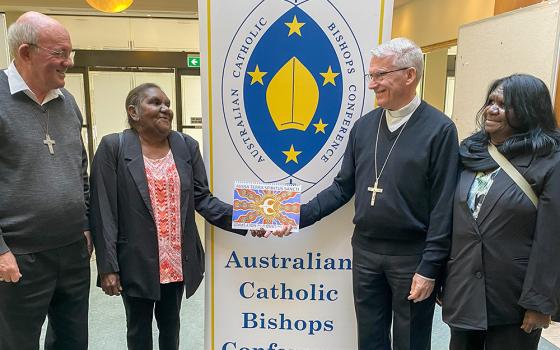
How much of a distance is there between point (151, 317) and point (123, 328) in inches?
41.2

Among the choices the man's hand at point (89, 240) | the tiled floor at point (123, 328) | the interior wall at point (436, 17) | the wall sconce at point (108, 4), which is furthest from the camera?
the interior wall at point (436, 17)

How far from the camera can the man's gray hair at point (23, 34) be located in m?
1.46

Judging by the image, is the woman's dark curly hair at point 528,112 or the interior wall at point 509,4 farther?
the interior wall at point 509,4

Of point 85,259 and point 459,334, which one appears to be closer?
point 459,334

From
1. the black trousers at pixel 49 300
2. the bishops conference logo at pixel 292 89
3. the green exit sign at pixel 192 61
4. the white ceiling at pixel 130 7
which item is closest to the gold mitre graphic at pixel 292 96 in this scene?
the bishops conference logo at pixel 292 89

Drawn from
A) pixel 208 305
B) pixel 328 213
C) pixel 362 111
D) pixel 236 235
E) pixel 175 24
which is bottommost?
pixel 208 305

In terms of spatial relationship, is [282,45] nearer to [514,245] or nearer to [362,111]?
[362,111]

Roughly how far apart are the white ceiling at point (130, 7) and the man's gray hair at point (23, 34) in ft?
13.3

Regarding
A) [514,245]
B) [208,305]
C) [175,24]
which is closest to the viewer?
[514,245]

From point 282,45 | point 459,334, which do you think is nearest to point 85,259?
point 282,45

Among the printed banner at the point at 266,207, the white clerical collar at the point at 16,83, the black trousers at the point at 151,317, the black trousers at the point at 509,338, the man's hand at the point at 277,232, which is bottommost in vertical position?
the black trousers at the point at 151,317

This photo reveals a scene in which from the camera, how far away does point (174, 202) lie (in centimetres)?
169

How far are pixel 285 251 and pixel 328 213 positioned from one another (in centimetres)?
27

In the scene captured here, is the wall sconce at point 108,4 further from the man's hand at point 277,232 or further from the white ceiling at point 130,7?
the man's hand at point 277,232
